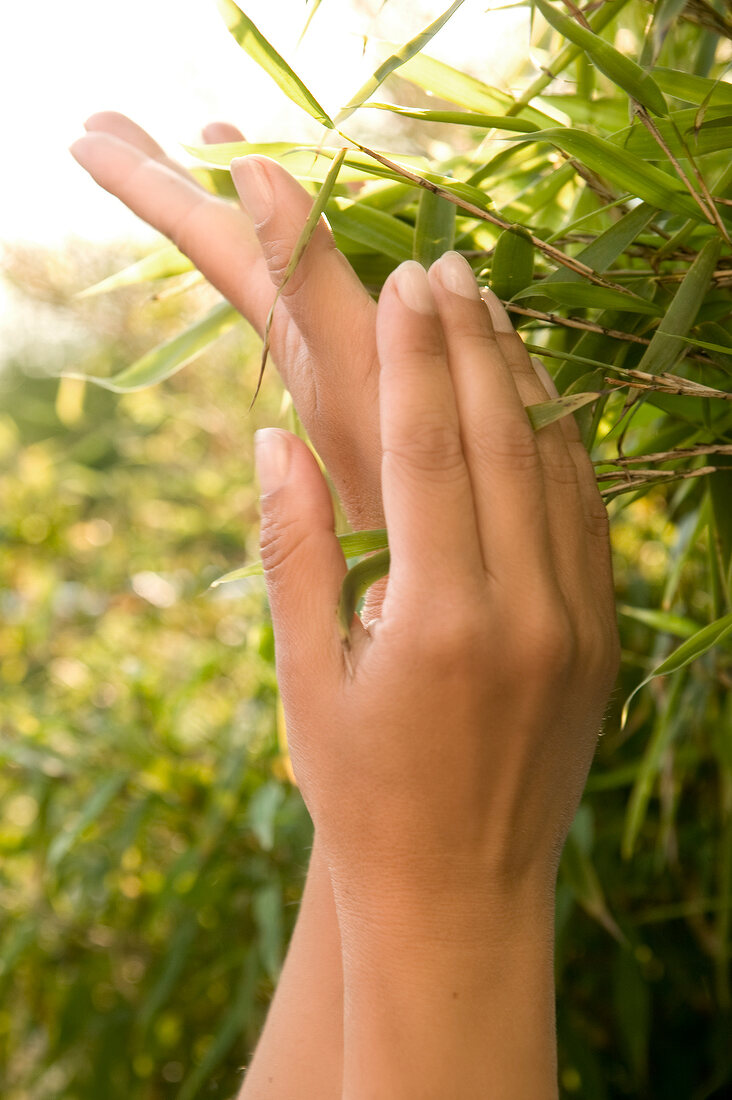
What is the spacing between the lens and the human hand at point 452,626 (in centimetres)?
26

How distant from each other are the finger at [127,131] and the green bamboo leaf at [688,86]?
196 millimetres

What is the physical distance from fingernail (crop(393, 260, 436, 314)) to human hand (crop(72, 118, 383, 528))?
0.04 metres

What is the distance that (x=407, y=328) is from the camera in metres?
0.27

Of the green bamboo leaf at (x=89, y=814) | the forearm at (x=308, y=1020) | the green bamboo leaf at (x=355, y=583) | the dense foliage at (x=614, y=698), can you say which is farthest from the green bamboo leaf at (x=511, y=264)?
the green bamboo leaf at (x=89, y=814)

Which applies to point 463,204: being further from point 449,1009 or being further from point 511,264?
point 449,1009

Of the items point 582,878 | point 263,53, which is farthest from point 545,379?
point 582,878

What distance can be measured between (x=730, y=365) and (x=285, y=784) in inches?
25.6

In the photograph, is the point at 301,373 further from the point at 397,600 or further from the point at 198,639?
the point at 198,639

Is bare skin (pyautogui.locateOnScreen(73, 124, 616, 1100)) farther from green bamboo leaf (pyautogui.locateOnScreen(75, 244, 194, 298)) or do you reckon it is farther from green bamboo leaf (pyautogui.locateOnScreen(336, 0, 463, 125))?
green bamboo leaf (pyautogui.locateOnScreen(75, 244, 194, 298))

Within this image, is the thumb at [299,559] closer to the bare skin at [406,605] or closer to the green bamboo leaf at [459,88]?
the bare skin at [406,605]

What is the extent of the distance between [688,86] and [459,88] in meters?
0.09

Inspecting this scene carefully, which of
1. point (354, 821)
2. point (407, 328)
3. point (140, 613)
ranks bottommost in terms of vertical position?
point (354, 821)

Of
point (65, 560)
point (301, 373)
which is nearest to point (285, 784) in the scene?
point (301, 373)

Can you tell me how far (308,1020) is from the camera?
1.19 ft
